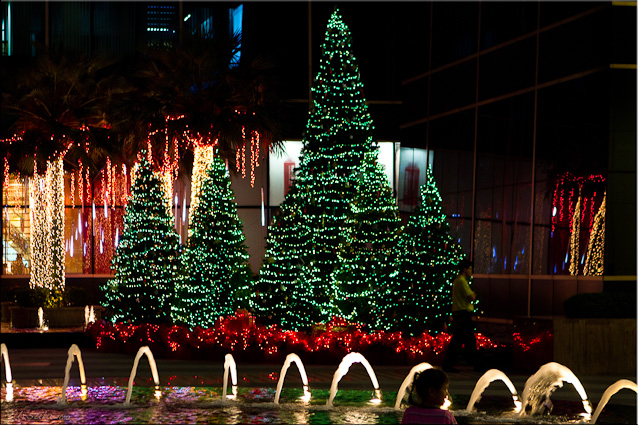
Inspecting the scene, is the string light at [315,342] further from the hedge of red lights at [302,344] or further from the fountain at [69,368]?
the fountain at [69,368]

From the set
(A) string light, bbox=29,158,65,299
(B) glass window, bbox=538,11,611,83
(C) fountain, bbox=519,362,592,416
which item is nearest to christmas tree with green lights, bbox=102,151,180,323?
(A) string light, bbox=29,158,65,299

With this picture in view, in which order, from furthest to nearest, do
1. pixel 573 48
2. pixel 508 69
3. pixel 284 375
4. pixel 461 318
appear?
pixel 508 69 → pixel 573 48 → pixel 461 318 → pixel 284 375

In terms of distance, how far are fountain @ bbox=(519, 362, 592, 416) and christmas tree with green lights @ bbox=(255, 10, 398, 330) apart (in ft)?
22.0

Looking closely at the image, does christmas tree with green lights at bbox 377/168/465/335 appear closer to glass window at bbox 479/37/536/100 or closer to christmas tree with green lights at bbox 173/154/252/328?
christmas tree with green lights at bbox 173/154/252/328

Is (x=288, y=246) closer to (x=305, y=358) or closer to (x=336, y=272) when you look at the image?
(x=336, y=272)

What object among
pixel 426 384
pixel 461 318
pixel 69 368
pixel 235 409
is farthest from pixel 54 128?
pixel 426 384

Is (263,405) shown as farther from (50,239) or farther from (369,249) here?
(50,239)

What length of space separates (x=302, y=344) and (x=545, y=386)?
648 cm

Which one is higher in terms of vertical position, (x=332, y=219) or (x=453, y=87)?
(x=453, y=87)

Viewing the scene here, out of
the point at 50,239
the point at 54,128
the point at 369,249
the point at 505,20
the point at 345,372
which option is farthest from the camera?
the point at 50,239

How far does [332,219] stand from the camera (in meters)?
21.1

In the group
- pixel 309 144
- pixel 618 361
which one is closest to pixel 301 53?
pixel 309 144

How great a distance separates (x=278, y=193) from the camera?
33438 mm

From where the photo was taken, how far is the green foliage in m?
16.7
